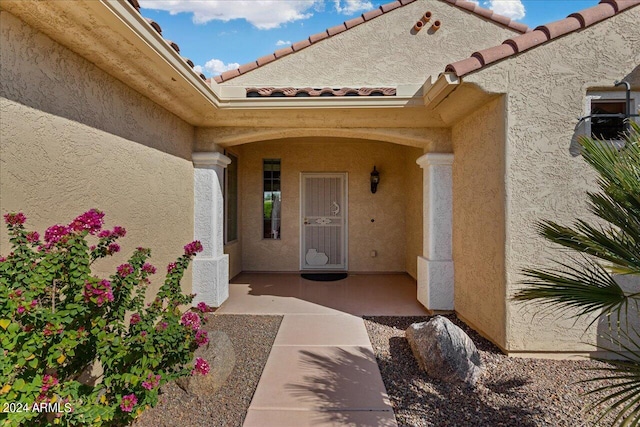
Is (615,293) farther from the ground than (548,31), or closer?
closer

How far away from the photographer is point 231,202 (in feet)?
30.3

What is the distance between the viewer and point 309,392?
384 centimetres

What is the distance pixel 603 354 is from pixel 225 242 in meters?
7.91

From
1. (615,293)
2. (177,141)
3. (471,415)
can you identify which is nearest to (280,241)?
(177,141)

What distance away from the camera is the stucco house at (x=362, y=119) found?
126 inches

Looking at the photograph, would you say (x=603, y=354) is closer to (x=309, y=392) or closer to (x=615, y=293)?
(x=615, y=293)

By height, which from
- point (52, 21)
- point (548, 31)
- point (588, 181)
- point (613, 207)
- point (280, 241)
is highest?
point (548, 31)

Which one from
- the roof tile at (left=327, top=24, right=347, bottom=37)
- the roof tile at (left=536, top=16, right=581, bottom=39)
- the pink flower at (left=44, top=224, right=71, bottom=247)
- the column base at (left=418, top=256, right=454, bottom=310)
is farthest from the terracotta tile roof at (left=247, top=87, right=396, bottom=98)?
the pink flower at (left=44, top=224, right=71, bottom=247)

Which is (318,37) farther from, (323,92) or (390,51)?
(323,92)

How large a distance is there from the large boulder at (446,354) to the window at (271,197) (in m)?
6.60

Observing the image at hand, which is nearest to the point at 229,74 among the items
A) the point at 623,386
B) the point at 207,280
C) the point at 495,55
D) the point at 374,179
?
the point at 207,280

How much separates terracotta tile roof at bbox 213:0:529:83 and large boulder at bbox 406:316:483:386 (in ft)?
21.0

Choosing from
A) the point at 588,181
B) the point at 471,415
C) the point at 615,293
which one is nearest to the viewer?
the point at 615,293

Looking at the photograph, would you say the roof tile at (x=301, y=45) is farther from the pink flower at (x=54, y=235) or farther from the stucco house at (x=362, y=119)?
the pink flower at (x=54, y=235)
